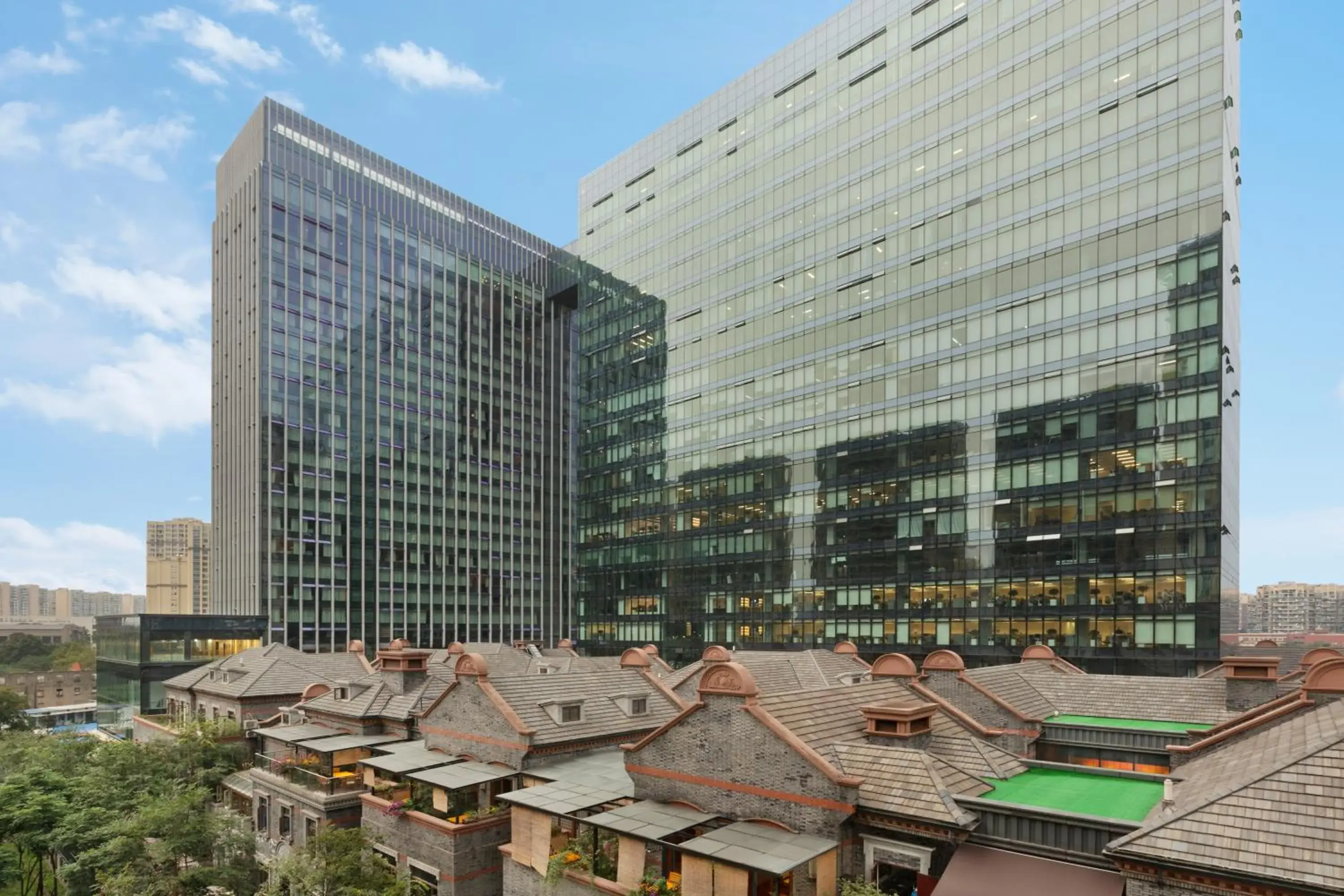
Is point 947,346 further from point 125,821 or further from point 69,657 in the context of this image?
point 69,657

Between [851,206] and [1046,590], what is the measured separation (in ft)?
152

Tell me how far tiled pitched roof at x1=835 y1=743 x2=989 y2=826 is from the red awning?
104 centimetres

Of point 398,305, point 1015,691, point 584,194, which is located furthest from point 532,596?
point 1015,691

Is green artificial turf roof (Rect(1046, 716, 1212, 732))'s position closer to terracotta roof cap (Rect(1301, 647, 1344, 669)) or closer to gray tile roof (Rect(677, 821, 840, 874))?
terracotta roof cap (Rect(1301, 647, 1344, 669))

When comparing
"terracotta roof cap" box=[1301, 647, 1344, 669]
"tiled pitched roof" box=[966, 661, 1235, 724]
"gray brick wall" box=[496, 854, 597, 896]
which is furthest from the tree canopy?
"terracotta roof cap" box=[1301, 647, 1344, 669]

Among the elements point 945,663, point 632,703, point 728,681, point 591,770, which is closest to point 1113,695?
point 945,663

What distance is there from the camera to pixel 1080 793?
2277cm

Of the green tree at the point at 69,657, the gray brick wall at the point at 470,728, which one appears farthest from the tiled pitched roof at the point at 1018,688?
the green tree at the point at 69,657

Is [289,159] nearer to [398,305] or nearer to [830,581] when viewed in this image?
[398,305]

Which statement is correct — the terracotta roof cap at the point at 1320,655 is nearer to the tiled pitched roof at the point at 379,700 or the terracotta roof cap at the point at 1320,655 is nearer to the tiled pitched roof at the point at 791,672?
the tiled pitched roof at the point at 791,672

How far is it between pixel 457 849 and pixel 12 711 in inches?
3593

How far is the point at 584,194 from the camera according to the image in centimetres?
12750

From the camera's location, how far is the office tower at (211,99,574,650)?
11262 cm

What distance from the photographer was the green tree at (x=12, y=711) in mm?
85625
